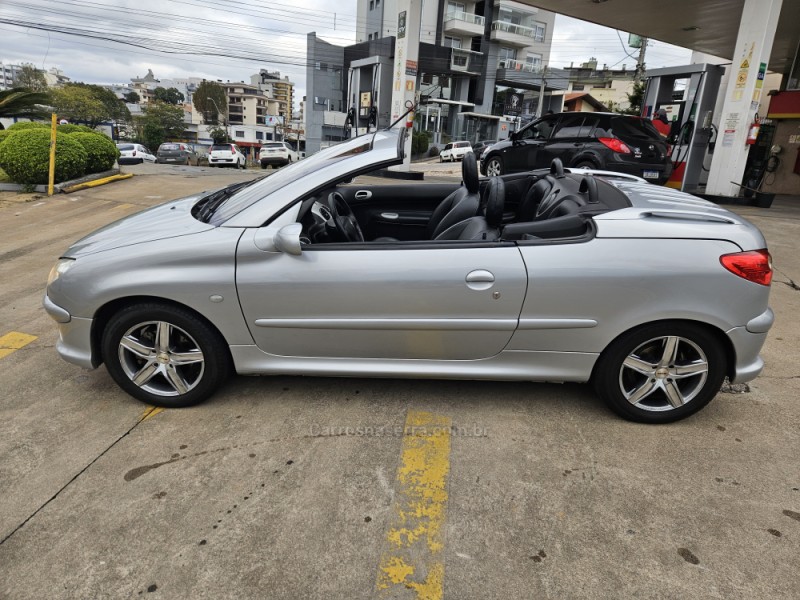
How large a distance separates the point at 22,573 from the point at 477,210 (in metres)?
2.72

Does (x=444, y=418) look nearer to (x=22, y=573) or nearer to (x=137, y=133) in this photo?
(x=22, y=573)

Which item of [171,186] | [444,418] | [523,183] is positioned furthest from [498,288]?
[171,186]

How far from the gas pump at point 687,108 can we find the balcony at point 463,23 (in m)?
35.0

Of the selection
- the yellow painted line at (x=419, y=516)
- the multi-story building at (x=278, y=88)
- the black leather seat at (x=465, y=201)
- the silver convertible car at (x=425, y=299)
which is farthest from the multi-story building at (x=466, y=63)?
the multi-story building at (x=278, y=88)

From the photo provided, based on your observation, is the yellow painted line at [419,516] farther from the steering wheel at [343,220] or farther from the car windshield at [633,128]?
the car windshield at [633,128]

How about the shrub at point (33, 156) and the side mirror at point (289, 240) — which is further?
the shrub at point (33, 156)

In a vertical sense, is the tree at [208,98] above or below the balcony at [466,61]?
below

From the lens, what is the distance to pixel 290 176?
2.90m

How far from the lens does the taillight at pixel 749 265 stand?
8.30 ft

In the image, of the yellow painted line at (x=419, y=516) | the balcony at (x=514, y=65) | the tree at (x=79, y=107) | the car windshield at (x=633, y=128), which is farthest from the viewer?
the tree at (x=79, y=107)

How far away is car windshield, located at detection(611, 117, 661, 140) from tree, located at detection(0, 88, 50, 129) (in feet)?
50.4

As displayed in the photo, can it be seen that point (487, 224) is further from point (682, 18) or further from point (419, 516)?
point (682, 18)

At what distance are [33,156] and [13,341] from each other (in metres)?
7.42

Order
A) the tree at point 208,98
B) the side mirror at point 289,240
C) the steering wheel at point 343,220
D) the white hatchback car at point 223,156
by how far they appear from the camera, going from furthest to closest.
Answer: the tree at point 208,98 → the white hatchback car at point 223,156 → the steering wheel at point 343,220 → the side mirror at point 289,240
